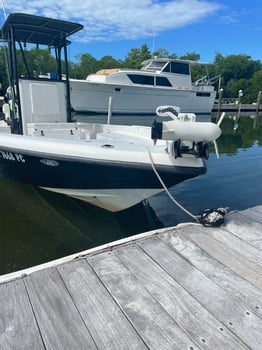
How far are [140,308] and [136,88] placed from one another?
1528 centimetres

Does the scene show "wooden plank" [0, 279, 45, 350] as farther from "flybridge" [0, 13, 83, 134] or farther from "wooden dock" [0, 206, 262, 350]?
"flybridge" [0, 13, 83, 134]

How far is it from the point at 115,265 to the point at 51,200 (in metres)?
2.48

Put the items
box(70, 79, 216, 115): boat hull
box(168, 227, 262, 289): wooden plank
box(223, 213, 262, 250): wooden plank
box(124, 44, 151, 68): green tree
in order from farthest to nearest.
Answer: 1. box(124, 44, 151, 68): green tree
2. box(70, 79, 216, 115): boat hull
3. box(223, 213, 262, 250): wooden plank
4. box(168, 227, 262, 289): wooden plank

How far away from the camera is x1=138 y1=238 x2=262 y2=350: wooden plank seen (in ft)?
4.39

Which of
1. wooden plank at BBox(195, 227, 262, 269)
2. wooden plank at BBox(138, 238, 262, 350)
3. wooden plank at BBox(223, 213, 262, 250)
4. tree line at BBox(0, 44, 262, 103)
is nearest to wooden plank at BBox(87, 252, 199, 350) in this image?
wooden plank at BBox(138, 238, 262, 350)

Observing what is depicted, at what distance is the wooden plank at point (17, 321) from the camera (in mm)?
1264

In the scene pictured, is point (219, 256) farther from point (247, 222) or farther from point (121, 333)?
point (121, 333)

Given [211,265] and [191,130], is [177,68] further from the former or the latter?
[211,265]

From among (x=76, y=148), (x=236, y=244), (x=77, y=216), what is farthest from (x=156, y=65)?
(x=236, y=244)

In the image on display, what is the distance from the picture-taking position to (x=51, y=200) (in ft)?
13.3

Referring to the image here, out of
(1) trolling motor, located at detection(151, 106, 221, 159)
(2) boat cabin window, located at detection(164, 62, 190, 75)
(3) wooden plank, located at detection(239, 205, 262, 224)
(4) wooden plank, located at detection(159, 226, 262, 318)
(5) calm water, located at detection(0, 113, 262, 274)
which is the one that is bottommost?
(5) calm water, located at detection(0, 113, 262, 274)

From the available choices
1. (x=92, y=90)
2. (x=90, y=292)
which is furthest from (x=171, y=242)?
(x=92, y=90)

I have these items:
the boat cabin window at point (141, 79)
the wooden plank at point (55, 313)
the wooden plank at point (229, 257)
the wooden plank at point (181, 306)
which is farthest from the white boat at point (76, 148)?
the boat cabin window at point (141, 79)

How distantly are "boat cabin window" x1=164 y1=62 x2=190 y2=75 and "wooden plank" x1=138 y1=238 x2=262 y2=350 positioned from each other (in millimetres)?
16146
